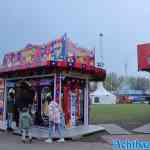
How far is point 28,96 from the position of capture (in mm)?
16875

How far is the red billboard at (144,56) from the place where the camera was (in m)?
20.4

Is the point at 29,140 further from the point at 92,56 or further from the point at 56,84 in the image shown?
the point at 92,56

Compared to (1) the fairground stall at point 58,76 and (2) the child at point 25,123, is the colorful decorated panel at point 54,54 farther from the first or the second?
(2) the child at point 25,123

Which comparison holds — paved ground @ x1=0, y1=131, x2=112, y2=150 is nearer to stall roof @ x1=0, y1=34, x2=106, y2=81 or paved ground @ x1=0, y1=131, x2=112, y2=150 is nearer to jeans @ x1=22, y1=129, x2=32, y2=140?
jeans @ x1=22, y1=129, x2=32, y2=140

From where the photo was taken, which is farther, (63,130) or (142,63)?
(142,63)

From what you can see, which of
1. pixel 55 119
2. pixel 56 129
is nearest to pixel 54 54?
pixel 55 119

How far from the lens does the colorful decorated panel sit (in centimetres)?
1547

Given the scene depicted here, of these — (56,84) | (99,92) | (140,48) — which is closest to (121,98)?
(99,92)

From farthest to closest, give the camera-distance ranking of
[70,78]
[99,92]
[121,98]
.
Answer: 1. [121,98]
2. [99,92]
3. [70,78]

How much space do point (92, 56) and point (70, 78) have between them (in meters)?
1.99

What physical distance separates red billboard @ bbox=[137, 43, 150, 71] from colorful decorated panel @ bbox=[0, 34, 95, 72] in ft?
12.1

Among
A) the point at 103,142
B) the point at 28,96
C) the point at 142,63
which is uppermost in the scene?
the point at 142,63

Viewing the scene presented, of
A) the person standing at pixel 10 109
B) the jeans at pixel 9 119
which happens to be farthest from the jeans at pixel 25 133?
the jeans at pixel 9 119

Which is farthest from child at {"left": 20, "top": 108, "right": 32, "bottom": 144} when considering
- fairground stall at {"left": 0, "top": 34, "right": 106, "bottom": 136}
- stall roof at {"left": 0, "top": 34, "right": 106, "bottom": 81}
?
stall roof at {"left": 0, "top": 34, "right": 106, "bottom": 81}
